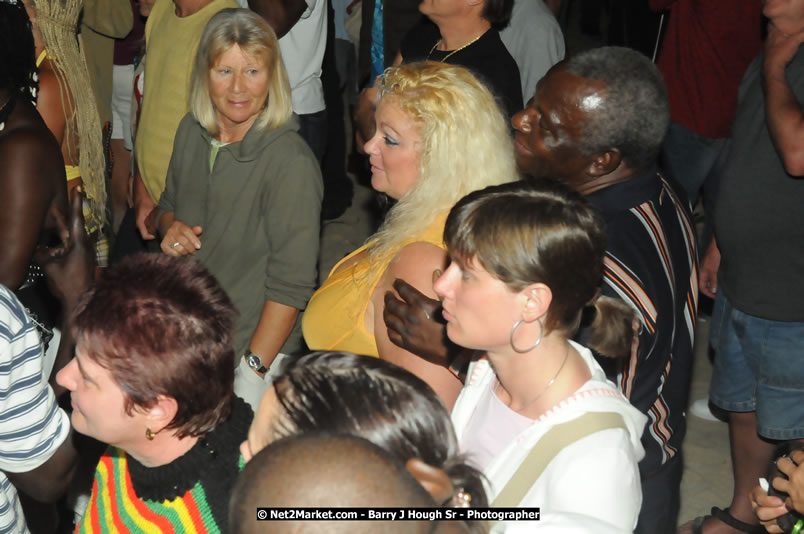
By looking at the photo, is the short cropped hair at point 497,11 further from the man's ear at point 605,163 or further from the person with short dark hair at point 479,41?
the man's ear at point 605,163

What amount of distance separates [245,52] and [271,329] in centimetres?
103

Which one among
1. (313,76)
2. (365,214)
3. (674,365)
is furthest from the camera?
(365,214)

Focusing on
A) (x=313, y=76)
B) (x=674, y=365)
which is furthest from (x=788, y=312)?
(x=313, y=76)

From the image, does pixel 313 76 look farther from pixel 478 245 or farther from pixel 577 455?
pixel 577 455

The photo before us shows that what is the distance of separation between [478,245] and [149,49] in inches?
103

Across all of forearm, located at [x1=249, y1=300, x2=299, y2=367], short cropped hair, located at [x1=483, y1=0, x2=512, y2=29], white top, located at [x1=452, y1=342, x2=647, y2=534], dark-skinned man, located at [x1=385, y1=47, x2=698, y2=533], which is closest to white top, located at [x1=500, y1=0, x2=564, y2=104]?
short cropped hair, located at [x1=483, y1=0, x2=512, y2=29]

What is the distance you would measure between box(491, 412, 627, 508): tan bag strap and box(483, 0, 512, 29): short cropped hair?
2.44 m

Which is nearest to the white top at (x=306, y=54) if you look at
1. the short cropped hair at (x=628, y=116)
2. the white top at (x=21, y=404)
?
the short cropped hair at (x=628, y=116)

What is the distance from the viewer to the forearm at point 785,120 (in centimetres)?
281

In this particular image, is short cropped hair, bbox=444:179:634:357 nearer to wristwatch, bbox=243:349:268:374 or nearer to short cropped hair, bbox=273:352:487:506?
short cropped hair, bbox=273:352:487:506

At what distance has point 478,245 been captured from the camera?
1.77 meters

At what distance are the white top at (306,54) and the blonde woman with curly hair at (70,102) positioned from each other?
1.17 meters

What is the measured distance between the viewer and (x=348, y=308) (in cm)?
246

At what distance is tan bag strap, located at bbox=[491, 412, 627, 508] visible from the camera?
1.65m
